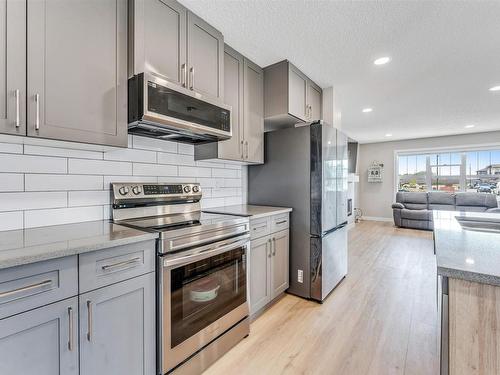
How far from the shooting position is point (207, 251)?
1.55 m

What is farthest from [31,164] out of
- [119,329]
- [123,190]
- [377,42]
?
[377,42]

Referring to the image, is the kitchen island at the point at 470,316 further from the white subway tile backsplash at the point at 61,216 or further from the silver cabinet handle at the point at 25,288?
the white subway tile backsplash at the point at 61,216

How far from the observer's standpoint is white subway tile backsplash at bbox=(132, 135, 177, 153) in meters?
1.88

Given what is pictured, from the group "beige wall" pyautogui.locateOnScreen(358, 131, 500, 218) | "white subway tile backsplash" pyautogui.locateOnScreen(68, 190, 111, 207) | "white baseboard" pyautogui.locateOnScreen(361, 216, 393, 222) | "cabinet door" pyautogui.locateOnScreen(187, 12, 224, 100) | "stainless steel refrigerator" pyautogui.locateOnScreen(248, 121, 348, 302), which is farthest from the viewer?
"white baseboard" pyautogui.locateOnScreen(361, 216, 393, 222)

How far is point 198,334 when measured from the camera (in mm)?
1532

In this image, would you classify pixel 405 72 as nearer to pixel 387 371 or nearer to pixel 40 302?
pixel 387 371

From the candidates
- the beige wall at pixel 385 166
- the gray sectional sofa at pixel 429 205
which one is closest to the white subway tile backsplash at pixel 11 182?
the gray sectional sofa at pixel 429 205

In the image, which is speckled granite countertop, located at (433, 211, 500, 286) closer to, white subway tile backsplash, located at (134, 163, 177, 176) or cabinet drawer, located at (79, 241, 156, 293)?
cabinet drawer, located at (79, 241, 156, 293)

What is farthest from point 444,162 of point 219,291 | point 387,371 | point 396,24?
point 219,291

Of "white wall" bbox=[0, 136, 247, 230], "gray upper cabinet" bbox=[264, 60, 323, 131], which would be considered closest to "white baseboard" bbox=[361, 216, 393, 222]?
"gray upper cabinet" bbox=[264, 60, 323, 131]

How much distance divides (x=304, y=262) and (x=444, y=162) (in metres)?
6.72

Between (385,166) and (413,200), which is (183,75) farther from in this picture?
(385,166)

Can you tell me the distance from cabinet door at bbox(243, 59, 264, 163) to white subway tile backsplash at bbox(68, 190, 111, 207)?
4.10 ft

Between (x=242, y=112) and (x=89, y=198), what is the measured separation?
148cm
